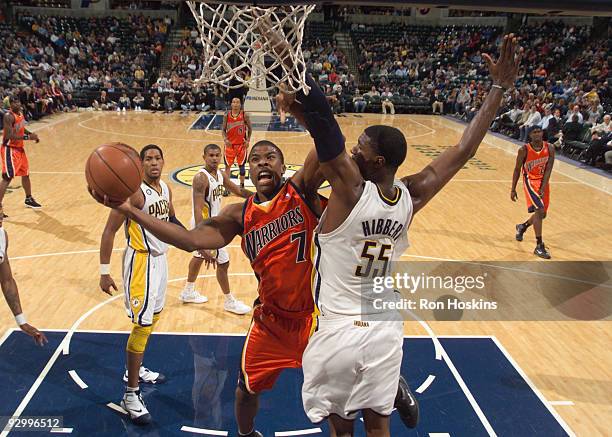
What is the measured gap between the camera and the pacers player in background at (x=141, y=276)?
4.05 meters

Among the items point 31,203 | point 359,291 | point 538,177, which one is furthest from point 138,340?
point 31,203

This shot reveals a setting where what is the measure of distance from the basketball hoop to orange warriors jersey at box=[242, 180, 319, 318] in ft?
2.15

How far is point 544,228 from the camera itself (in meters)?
9.11

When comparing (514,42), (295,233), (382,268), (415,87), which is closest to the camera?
(382,268)

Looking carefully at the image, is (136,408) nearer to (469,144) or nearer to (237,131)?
(469,144)

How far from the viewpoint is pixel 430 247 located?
7934 millimetres

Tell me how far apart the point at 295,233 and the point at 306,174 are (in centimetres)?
39

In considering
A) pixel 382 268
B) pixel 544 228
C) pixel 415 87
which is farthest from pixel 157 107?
pixel 382 268

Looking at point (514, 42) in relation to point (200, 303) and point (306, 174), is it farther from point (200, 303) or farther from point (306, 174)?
point (200, 303)

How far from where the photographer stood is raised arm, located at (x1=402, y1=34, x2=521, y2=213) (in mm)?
2895

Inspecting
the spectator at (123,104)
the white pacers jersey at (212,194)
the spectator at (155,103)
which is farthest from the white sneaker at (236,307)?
the spectator at (123,104)

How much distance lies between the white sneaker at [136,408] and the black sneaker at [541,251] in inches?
223

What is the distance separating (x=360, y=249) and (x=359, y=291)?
0.22m

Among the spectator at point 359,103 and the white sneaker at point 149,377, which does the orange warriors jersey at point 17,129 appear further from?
the spectator at point 359,103
